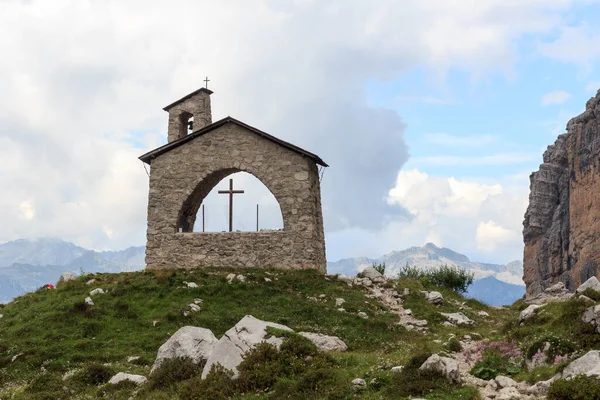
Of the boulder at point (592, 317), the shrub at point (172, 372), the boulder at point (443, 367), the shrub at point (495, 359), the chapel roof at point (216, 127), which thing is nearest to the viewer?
the boulder at point (443, 367)

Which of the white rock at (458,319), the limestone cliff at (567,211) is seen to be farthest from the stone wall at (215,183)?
the limestone cliff at (567,211)

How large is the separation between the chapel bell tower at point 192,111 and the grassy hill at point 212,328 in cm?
1009

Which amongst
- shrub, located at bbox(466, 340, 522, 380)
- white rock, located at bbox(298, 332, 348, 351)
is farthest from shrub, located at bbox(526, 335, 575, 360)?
white rock, located at bbox(298, 332, 348, 351)

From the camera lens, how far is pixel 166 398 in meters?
14.0

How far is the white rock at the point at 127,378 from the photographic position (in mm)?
15903

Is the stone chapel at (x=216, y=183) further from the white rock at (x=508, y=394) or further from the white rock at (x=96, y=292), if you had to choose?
the white rock at (x=508, y=394)

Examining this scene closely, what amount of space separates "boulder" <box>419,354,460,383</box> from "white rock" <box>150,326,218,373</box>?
Answer: 6.09 meters

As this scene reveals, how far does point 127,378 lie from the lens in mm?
16156

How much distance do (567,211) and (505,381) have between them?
80272 millimetres

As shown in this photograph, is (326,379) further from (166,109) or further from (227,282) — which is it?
(166,109)

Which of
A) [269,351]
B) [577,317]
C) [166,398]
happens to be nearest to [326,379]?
[269,351]

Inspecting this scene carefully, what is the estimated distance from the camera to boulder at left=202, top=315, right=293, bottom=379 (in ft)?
47.4

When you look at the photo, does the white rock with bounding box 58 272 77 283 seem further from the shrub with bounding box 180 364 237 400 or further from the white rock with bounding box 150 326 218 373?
the shrub with bounding box 180 364 237 400

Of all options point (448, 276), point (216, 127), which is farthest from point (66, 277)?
point (448, 276)
